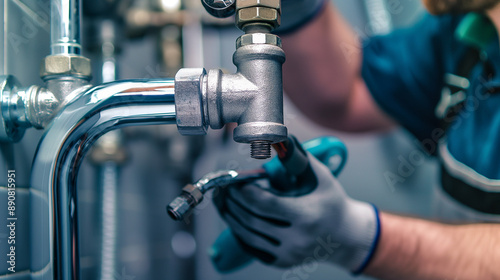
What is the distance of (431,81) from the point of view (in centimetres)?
74

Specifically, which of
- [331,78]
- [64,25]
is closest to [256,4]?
[64,25]

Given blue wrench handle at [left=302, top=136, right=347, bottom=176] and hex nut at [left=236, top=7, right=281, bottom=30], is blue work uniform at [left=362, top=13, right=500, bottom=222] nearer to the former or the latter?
blue wrench handle at [left=302, top=136, right=347, bottom=176]

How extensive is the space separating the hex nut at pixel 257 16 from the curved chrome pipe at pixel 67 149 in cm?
9

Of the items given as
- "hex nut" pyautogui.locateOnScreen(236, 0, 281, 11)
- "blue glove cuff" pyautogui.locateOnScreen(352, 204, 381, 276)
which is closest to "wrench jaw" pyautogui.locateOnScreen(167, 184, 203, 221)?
"hex nut" pyautogui.locateOnScreen(236, 0, 281, 11)

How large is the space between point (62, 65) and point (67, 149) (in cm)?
10

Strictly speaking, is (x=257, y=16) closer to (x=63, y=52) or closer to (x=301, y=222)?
(x=63, y=52)

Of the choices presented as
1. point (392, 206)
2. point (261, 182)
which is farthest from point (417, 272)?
point (261, 182)

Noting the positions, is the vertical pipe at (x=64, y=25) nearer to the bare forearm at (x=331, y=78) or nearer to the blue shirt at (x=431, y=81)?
the bare forearm at (x=331, y=78)

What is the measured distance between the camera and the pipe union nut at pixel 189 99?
1.10 ft

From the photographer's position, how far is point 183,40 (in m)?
0.71

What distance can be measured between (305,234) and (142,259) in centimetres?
30

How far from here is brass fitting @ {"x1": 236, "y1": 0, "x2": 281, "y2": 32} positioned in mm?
358

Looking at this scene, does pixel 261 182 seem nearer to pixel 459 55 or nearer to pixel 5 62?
pixel 5 62

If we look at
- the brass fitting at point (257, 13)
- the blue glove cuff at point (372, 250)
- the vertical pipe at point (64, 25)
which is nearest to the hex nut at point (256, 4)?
the brass fitting at point (257, 13)
